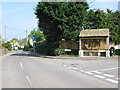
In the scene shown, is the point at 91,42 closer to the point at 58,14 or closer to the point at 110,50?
the point at 110,50

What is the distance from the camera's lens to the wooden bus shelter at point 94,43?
28.9m

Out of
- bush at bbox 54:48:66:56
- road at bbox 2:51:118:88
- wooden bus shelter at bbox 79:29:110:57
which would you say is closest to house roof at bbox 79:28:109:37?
wooden bus shelter at bbox 79:29:110:57

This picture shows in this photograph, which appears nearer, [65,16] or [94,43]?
[65,16]

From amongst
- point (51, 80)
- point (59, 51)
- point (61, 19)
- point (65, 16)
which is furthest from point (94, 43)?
point (51, 80)

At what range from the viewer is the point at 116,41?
3669 centimetres

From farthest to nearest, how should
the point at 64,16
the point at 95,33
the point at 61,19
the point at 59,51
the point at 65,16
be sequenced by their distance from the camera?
the point at 59,51
the point at 95,33
the point at 65,16
the point at 64,16
the point at 61,19

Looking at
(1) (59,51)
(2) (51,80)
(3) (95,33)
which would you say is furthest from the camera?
(1) (59,51)

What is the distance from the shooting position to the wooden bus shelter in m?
28.9

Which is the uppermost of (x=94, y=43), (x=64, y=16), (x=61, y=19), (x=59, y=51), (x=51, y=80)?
(x=64, y=16)

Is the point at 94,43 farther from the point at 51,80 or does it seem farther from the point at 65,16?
the point at 51,80

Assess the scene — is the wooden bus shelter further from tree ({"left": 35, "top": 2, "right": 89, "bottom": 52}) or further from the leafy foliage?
tree ({"left": 35, "top": 2, "right": 89, "bottom": 52})

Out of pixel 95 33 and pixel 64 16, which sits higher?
pixel 64 16

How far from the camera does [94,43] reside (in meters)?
29.6

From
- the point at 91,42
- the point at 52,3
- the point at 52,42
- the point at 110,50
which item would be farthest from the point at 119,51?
the point at 52,3
